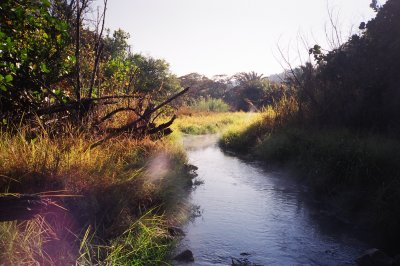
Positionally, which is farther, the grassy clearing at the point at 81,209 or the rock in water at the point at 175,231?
the rock in water at the point at 175,231

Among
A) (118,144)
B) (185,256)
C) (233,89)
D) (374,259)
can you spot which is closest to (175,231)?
(185,256)

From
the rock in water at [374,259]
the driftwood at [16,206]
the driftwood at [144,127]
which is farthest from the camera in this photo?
the driftwood at [144,127]

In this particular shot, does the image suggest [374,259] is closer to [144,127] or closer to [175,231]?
[175,231]

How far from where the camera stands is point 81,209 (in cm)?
470

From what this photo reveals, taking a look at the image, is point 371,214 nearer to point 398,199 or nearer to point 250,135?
point 398,199

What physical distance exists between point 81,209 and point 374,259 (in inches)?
148

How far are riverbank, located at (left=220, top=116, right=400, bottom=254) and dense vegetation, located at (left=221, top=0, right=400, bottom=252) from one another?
15 mm

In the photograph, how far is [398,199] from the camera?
645 centimetres

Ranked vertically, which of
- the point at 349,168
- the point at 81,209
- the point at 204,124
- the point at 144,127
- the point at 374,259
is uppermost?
the point at 144,127

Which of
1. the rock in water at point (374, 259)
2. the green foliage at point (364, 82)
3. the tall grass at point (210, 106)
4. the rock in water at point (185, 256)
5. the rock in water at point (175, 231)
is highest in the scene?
the green foliage at point (364, 82)

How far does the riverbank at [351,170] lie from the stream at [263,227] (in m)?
0.38

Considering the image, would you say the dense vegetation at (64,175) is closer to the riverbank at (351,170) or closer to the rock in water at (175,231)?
the rock in water at (175,231)

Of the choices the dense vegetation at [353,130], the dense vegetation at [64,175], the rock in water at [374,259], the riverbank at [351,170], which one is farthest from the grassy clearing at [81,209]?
the dense vegetation at [353,130]

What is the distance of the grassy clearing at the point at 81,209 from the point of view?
3.88m
